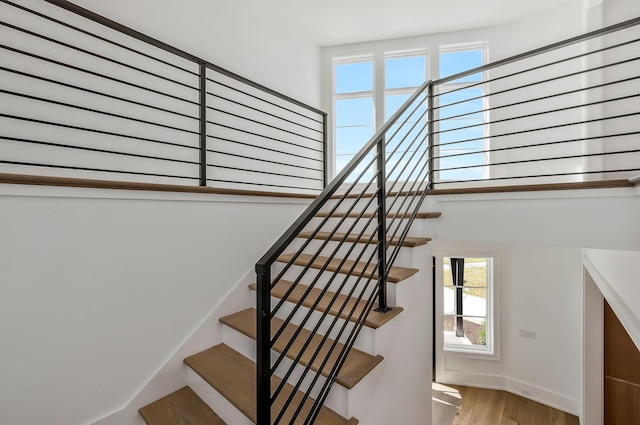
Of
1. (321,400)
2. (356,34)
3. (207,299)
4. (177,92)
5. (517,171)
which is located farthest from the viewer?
(356,34)

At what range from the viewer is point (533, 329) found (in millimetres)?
4363

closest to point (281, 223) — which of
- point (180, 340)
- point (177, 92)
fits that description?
point (180, 340)

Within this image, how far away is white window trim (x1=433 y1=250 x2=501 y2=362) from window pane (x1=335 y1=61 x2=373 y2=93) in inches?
110

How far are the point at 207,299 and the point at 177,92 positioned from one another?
171 cm

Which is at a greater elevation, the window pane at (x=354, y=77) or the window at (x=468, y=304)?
the window pane at (x=354, y=77)

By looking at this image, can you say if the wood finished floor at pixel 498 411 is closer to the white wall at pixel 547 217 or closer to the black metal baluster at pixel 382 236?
the white wall at pixel 547 217

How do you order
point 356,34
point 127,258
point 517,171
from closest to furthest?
1. point 127,258
2. point 517,171
3. point 356,34

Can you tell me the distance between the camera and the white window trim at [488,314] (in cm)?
458

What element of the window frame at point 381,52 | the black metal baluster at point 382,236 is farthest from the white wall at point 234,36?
the black metal baluster at point 382,236

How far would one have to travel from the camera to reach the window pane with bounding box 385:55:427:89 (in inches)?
169

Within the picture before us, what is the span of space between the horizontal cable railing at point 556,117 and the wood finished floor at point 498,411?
3.06m

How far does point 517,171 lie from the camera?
382 cm

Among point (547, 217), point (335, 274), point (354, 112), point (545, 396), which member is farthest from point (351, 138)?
point (545, 396)

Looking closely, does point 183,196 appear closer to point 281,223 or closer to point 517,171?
point 281,223
